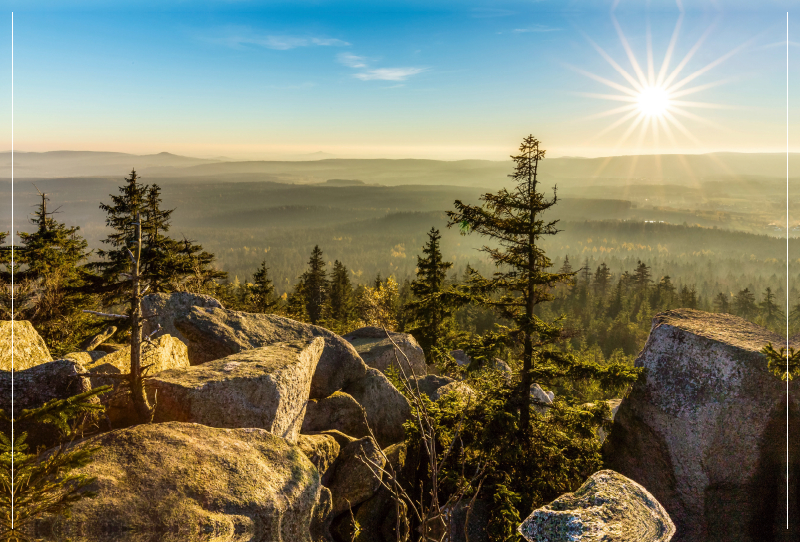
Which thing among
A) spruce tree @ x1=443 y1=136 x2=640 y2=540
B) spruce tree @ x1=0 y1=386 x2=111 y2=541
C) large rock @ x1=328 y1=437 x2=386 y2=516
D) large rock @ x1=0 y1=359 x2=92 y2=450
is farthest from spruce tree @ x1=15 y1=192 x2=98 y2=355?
spruce tree @ x1=443 y1=136 x2=640 y2=540

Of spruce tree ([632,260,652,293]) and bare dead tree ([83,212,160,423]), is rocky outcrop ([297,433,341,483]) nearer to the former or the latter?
bare dead tree ([83,212,160,423])

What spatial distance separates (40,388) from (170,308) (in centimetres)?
796

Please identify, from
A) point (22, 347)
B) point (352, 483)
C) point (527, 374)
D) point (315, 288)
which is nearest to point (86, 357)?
point (22, 347)

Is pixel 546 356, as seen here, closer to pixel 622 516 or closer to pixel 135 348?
pixel 622 516

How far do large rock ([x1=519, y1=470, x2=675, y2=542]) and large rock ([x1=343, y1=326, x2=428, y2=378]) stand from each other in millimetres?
12196

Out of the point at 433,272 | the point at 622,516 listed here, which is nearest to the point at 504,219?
the point at 622,516

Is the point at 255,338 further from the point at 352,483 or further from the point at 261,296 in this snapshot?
the point at 261,296

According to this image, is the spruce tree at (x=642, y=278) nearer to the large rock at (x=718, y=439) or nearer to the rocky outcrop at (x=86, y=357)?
the large rock at (x=718, y=439)

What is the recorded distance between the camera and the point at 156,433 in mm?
7293

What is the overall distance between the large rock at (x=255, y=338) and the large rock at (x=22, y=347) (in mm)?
3712

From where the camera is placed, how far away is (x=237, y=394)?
9438mm

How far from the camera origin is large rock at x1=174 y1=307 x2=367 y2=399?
14.2m

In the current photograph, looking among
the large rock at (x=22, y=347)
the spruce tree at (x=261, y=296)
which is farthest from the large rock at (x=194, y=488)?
the spruce tree at (x=261, y=296)

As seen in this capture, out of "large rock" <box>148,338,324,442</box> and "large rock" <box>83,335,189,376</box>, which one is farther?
"large rock" <box>83,335,189,376</box>
